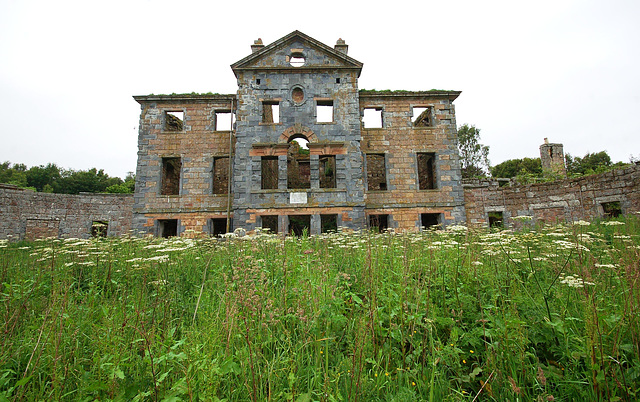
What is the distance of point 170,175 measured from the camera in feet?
57.4

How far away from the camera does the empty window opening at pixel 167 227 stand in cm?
1552

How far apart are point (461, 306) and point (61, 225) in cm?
2202

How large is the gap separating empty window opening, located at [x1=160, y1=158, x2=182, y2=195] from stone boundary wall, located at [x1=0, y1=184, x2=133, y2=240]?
3.49 metres

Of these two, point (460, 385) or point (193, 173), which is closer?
point (460, 385)

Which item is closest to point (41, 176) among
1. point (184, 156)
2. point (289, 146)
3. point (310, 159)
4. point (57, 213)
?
point (57, 213)

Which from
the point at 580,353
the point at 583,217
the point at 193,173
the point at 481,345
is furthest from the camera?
the point at 193,173

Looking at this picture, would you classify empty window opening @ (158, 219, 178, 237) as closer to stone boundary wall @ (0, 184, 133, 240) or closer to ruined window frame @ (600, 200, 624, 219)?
stone boundary wall @ (0, 184, 133, 240)

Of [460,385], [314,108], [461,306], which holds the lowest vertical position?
[460,385]

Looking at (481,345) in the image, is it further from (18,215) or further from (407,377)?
(18,215)

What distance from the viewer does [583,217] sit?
12773mm

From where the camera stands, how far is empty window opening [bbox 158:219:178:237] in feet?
50.9

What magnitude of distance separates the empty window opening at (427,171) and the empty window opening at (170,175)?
13650 millimetres

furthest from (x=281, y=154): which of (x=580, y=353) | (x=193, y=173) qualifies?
(x=580, y=353)

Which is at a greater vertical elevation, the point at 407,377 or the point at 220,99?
the point at 220,99
